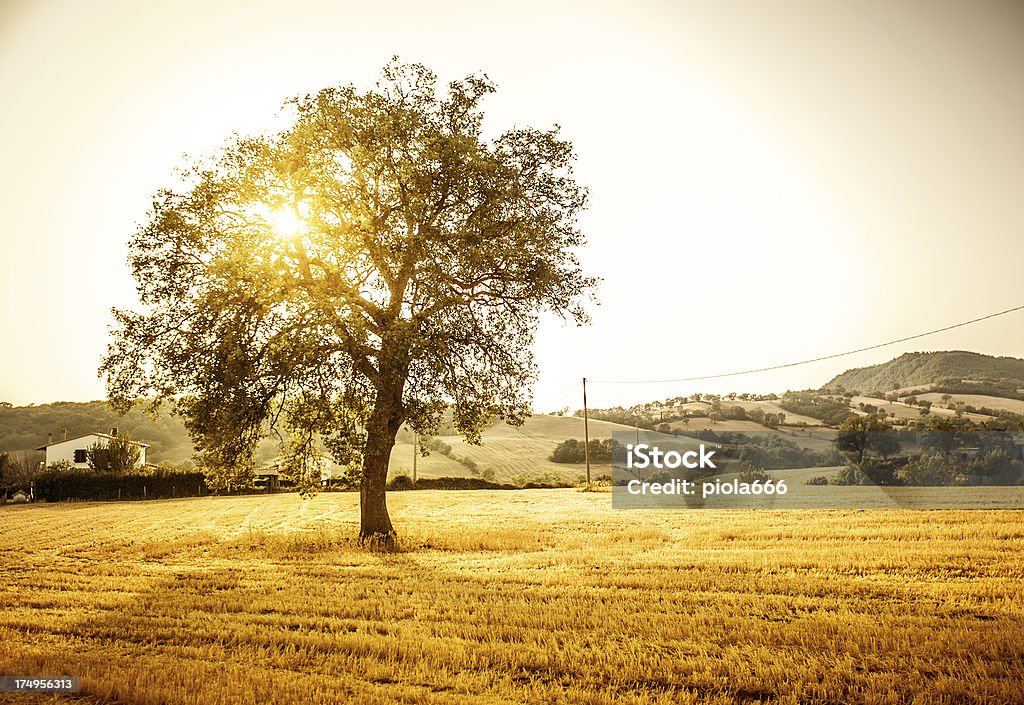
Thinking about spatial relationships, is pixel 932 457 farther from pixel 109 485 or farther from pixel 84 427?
pixel 84 427

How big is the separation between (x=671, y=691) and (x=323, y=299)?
15.8 m

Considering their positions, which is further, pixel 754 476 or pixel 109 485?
pixel 109 485

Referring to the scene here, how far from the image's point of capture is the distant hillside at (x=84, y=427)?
127 m

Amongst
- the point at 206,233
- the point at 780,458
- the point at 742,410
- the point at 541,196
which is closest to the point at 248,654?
the point at 206,233

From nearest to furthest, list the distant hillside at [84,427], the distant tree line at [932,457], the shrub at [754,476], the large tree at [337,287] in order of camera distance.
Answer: the large tree at [337,287], the distant tree line at [932,457], the shrub at [754,476], the distant hillside at [84,427]

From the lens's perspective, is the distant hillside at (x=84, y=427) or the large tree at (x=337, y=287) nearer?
A: the large tree at (x=337, y=287)

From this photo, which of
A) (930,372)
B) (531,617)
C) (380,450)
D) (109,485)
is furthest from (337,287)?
(930,372)

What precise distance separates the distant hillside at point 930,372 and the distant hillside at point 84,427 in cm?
12138

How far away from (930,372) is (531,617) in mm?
130481

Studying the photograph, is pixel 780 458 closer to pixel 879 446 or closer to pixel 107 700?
pixel 879 446

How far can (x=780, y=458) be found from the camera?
5753 centimetres

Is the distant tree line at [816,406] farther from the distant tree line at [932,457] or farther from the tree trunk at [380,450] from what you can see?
the tree trunk at [380,450]

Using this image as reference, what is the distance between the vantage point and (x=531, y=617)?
1221 centimetres

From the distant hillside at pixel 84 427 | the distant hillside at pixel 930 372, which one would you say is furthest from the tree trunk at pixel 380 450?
the distant hillside at pixel 930 372
